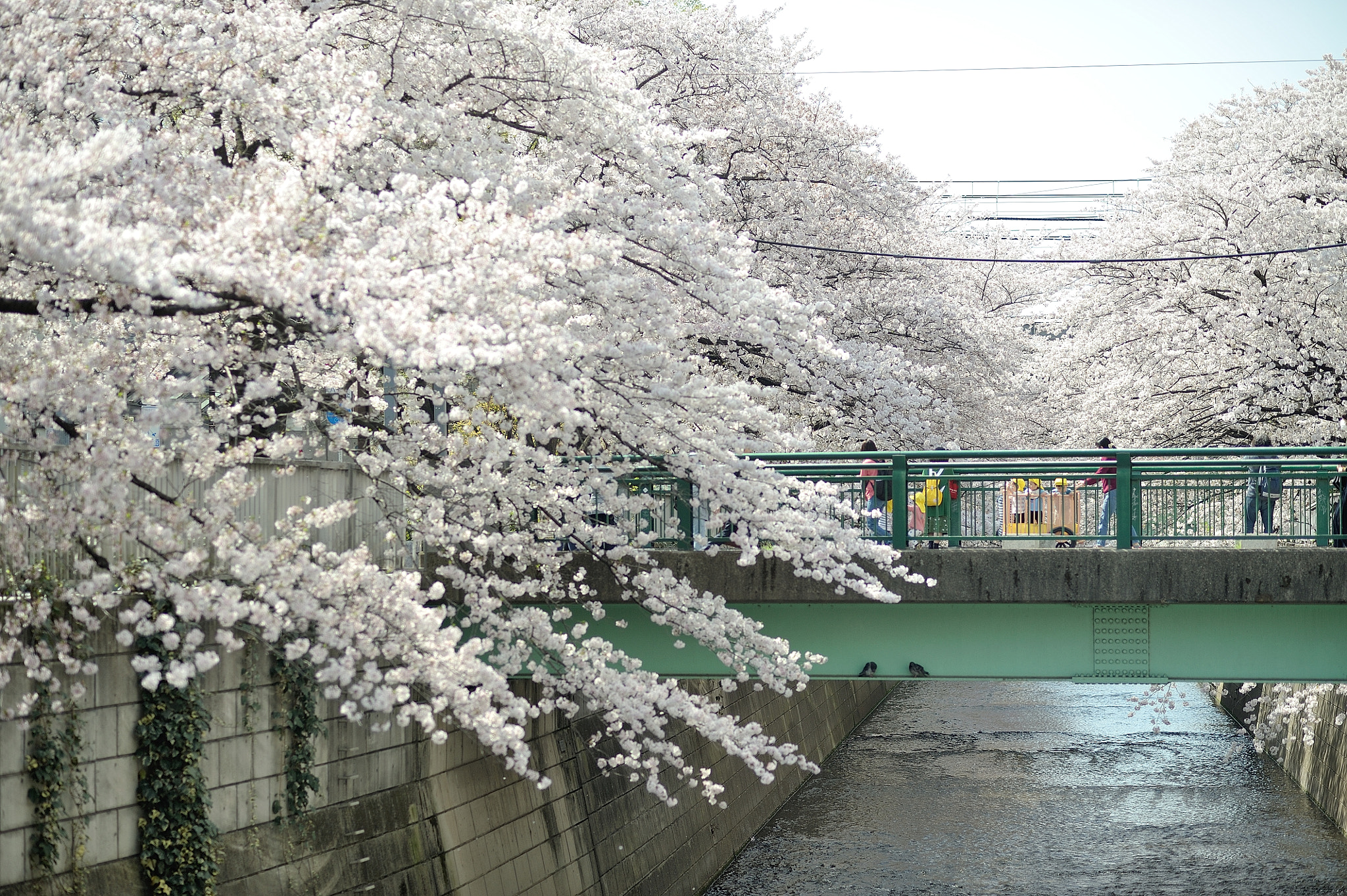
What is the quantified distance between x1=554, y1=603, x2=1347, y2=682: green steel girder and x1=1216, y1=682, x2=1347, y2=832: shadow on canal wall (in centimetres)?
739

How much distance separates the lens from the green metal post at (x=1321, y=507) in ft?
39.7

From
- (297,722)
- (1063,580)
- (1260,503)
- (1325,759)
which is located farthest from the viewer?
(1325,759)

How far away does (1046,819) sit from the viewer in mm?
21312

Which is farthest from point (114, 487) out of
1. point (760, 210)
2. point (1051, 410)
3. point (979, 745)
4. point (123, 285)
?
point (1051, 410)

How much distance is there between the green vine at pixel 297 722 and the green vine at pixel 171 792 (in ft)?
3.39

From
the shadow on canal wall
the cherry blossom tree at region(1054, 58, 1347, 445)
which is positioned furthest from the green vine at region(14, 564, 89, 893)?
the cherry blossom tree at region(1054, 58, 1347, 445)

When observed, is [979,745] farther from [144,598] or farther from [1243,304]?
[144,598]

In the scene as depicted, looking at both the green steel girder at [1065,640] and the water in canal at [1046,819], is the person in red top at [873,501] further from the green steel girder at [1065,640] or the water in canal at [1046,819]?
the water in canal at [1046,819]

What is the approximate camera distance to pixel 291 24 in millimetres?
9086

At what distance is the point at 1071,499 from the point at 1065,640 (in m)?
1.47

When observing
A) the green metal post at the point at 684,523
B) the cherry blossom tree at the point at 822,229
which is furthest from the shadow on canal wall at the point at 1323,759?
the green metal post at the point at 684,523

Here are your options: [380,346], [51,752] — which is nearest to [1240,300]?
[380,346]

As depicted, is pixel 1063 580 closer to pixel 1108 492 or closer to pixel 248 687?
pixel 1108 492

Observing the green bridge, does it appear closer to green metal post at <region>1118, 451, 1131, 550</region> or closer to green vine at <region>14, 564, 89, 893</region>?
green metal post at <region>1118, 451, 1131, 550</region>
